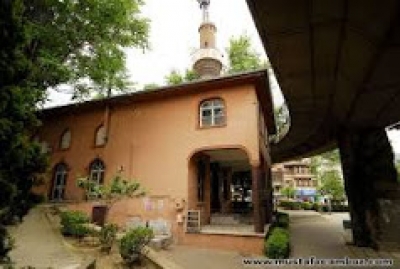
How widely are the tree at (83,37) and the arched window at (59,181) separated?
452 cm

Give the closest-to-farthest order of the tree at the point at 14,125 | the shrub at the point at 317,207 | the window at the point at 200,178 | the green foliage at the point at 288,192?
the tree at the point at 14,125
the window at the point at 200,178
the shrub at the point at 317,207
the green foliage at the point at 288,192

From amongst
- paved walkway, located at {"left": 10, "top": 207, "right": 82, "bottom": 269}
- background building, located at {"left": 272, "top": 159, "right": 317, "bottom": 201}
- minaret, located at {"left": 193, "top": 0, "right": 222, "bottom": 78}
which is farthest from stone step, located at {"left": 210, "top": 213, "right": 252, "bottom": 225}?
background building, located at {"left": 272, "top": 159, "right": 317, "bottom": 201}

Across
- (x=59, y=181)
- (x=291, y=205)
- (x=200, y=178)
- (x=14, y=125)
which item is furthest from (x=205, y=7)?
(x=291, y=205)

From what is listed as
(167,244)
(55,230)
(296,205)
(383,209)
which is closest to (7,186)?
(55,230)

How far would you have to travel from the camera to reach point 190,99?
14328mm

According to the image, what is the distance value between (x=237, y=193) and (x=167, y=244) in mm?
20205

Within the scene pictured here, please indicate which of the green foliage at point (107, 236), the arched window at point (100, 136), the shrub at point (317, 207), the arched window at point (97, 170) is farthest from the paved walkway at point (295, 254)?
the shrub at point (317, 207)

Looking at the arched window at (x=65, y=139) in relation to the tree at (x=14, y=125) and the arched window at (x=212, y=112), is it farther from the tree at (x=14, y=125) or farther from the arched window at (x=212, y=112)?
the tree at (x=14, y=125)

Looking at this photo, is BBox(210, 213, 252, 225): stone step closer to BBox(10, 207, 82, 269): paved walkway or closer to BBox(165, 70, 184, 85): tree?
BBox(10, 207, 82, 269): paved walkway

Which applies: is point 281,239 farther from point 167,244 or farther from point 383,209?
point 383,209

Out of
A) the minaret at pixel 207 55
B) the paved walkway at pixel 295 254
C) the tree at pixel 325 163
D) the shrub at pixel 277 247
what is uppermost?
the minaret at pixel 207 55

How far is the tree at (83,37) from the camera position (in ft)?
44.7

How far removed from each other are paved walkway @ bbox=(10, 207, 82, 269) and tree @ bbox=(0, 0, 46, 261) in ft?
7.40

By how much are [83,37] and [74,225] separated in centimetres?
968
